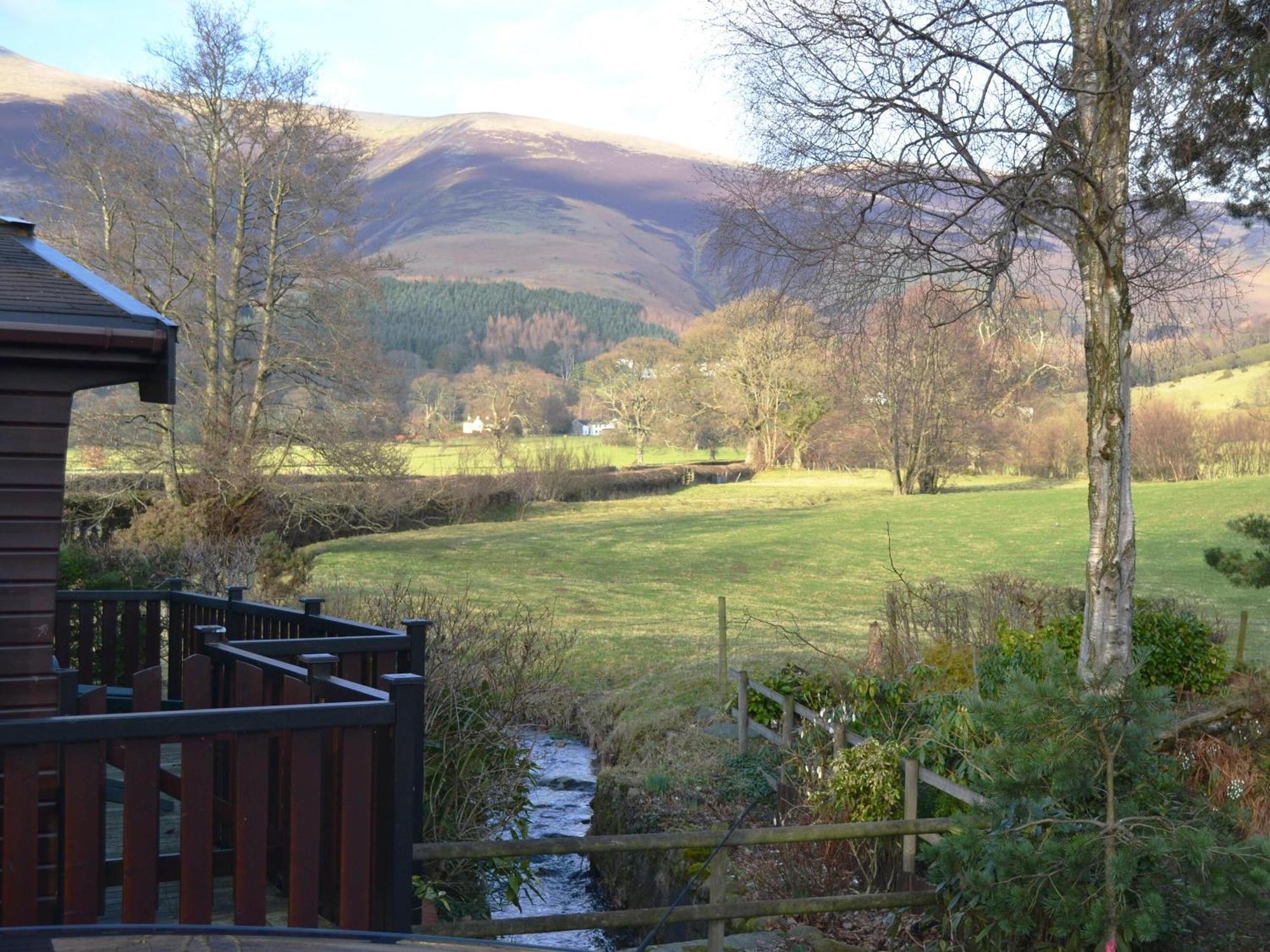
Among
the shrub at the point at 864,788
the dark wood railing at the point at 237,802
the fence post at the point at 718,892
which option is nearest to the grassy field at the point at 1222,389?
the shrub at the point at 864,788

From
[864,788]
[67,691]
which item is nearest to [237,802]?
[67,691]

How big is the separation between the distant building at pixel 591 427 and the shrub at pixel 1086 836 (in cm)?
6862

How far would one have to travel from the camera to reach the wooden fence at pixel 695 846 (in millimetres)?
5223

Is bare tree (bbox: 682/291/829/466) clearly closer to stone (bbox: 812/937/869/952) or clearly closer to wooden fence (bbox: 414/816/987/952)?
stone (bbox: 812/937/869/952)

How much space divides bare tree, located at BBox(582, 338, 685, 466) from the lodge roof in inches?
2496

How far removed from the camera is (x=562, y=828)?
11055 mm

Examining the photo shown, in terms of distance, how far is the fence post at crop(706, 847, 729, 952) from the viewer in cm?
582

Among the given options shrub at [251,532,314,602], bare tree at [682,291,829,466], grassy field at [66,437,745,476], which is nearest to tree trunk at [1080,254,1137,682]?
grassy field at [66,437,745,476]

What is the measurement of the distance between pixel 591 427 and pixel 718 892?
74.5m

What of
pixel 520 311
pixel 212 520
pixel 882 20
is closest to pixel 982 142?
pixel 882 20

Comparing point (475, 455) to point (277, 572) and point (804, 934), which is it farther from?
point (804, 934)

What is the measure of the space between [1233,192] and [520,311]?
134 metres

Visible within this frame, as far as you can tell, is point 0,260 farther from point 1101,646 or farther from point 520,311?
point 520,311

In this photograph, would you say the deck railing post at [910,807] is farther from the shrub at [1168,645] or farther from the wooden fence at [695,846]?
the shrub at [1168,645]
